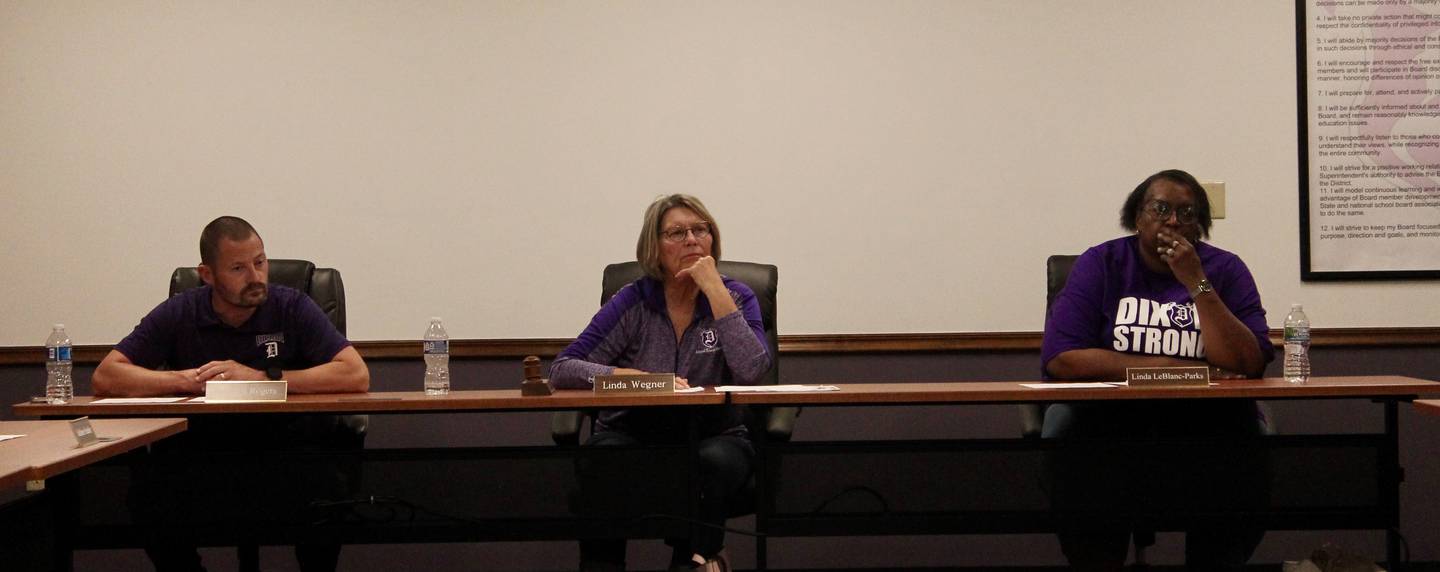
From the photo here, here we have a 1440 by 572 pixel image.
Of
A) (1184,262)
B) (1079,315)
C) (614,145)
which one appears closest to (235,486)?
(614,145)

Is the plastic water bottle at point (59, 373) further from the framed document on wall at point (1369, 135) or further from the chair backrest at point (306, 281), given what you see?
the framed document on wall at point (1369, 135)

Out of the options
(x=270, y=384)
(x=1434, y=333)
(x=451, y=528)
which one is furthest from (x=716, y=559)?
(x=1434, y=333)

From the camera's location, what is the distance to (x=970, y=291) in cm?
382

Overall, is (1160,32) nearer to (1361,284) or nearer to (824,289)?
(1361,284)

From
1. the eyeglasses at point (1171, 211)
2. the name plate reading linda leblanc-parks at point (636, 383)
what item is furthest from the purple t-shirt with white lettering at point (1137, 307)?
the name plate reading linda leblanc-parks at point (636, 383)

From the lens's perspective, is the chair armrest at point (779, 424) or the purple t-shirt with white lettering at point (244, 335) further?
the purple t-shirt with white lettering at point (244, 335)

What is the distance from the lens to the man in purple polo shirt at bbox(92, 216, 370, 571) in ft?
8.59

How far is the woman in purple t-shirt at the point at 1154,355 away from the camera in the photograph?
2.62 meters

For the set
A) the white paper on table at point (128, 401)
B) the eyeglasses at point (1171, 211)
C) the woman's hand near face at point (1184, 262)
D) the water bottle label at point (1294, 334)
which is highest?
the eyeglasses at point (1171, 211)

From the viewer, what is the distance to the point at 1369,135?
3793 millimetres

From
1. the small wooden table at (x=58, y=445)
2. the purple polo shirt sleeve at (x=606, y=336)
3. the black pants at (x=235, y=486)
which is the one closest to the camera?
the small wooden table at (x=58, y=445)

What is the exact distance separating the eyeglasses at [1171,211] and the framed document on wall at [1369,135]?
1104mm

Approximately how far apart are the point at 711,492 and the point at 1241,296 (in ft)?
4.54

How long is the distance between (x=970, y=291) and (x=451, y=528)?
191 cm
